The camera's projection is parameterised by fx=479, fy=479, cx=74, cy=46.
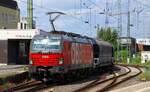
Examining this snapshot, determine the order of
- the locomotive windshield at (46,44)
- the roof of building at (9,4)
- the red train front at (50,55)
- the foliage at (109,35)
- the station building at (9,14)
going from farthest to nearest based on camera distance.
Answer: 1. the foliage at (109,35)
2. the roof of building at (9,4)
3. the station building at (9,14)
4. the locomotive windshield at (46,44)
5. the red train front at (50,55)

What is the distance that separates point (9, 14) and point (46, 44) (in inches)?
2752

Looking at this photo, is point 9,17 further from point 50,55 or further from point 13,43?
point 50,55

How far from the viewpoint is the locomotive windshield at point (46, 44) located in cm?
2803

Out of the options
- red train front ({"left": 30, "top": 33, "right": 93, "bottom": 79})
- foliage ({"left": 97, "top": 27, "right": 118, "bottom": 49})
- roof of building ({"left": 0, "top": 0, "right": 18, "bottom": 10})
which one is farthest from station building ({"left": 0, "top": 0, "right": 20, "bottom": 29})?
red train front ({"left": 30, "top": 33, "right": 93, "bottom": 79})

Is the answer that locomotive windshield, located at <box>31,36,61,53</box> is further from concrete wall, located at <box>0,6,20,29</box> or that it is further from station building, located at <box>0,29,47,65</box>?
concrete wall, located at <box>0,6,20,29</box>

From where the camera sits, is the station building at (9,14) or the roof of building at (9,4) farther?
the roof of building at (9,4)

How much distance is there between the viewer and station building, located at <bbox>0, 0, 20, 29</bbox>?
3634 inches

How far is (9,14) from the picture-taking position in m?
96.9

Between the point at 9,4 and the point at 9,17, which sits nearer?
the point at 9,17

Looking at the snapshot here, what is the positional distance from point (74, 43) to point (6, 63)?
110 feet

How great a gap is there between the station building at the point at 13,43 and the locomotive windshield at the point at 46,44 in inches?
1229

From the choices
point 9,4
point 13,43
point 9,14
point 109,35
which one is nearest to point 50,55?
point 13,43

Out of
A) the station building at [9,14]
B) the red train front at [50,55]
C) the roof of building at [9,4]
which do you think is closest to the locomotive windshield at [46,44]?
the red train front at [50,55]

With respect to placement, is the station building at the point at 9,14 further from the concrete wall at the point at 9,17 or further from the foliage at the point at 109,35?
the foliage at the point at 109,35
